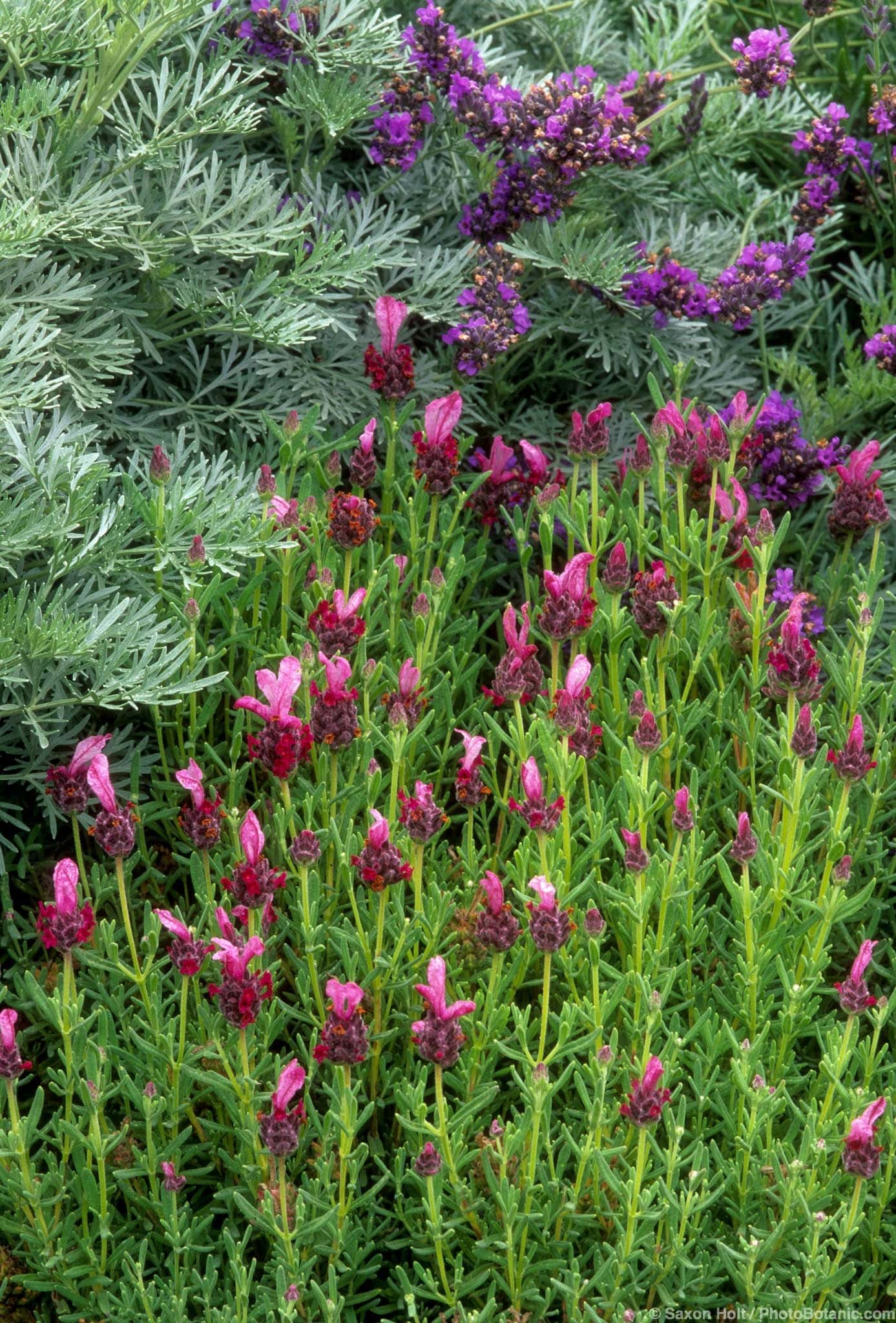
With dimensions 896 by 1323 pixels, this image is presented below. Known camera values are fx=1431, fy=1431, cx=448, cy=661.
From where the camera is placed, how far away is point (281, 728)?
7.18 feet

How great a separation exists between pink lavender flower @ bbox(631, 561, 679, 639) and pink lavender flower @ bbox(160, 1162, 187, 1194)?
121 centimetres

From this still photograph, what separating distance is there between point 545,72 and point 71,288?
158 cm

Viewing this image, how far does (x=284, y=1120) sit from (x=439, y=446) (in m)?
1.40

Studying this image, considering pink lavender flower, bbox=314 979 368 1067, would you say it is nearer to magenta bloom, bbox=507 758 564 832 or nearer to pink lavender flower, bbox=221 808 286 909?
pink lavender flower, bbox=221 808 286 909

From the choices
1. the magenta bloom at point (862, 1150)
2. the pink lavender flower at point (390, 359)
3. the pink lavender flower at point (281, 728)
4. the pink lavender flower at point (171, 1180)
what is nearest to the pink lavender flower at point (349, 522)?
the pink lavender flower at point (390, 359)

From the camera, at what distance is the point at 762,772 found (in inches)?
109

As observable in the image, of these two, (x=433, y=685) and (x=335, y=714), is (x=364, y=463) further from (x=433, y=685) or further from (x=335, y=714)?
(x=335, y=714)

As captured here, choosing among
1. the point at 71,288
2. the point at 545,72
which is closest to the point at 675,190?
the point at 545,72

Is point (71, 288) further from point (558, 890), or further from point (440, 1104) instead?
point (440, 1104)

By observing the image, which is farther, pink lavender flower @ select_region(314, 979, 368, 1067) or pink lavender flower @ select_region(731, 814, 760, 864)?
pink lavender flower @ select_region(731, 814, 760, 864)

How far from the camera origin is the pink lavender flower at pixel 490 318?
3.06 m

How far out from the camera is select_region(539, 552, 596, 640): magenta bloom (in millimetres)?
2336

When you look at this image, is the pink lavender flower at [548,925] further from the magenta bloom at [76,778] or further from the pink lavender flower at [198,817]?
the magenta bloom at [76,778]

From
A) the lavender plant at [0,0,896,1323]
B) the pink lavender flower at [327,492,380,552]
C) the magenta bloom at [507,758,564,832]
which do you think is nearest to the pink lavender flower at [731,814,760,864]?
the lavender plant at [0,0,896,1323]
